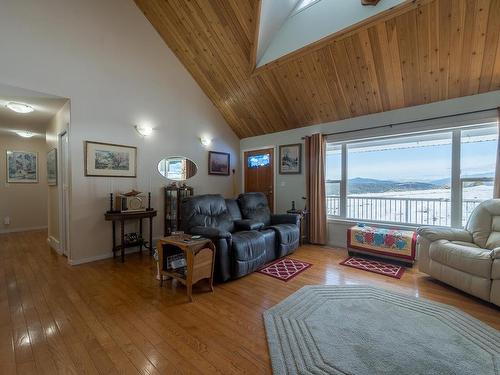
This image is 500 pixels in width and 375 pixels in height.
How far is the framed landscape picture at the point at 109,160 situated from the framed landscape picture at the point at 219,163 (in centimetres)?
165

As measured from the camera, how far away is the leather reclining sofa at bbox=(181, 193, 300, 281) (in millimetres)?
2730

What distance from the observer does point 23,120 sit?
4285mm

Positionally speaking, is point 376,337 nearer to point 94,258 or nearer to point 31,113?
point 94,258

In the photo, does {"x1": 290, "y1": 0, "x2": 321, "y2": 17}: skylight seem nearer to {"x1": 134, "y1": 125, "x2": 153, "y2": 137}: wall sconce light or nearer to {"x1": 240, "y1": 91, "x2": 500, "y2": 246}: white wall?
{"x1": 240, "y1": 91, "x2": 500, "y2": 246}: white wall

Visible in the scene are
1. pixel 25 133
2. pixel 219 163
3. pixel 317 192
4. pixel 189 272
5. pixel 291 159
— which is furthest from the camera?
pixel 219 163

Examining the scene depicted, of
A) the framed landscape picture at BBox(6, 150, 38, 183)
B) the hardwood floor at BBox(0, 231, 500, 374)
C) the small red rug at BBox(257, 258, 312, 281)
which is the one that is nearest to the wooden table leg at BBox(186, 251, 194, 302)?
the hardwood floor at BBox(0, 231, 500, 374)

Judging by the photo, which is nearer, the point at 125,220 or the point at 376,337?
the point at 376,337

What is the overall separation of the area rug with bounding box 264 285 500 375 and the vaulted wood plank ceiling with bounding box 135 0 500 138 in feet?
9.20

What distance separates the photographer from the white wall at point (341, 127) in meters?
3.17

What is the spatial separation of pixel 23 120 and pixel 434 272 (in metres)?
6.80

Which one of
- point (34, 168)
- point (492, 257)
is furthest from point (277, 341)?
point (34, 168)

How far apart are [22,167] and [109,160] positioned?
3.77 metres

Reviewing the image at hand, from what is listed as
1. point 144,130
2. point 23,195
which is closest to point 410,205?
point 144,130

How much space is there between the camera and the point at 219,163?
17.9 ft
